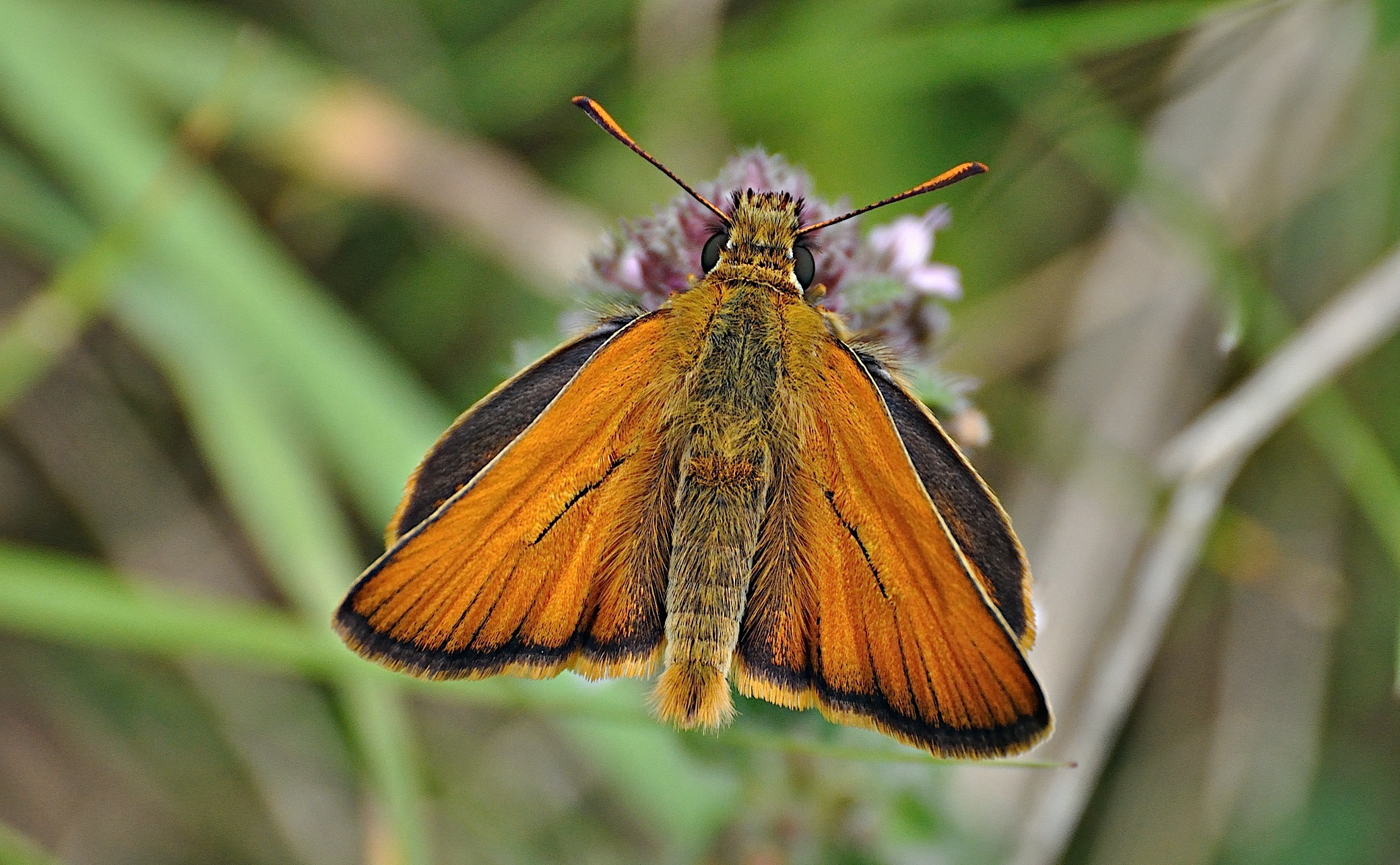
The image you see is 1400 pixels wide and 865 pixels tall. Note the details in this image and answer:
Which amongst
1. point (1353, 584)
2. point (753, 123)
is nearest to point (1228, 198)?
point (1353, 584)

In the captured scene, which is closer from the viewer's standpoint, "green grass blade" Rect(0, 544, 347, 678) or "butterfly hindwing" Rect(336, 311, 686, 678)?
"butterfly hindwing" Rect(336, 311, 686, 678)

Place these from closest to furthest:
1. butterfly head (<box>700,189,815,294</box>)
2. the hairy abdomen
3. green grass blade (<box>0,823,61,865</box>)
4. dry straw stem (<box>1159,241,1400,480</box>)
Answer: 1. the hairy abdomen
2. butterfly head (<box>700,189,815,294</box>)
3. green grass blade (<box>0,823,61,865</box>)
4. dry straw stem (<box>1159,241,1400,480</box>)

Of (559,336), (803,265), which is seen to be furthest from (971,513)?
(559,336)

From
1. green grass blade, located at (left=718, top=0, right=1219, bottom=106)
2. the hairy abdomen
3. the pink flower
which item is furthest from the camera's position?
green grass blade, located at (left=718, top=0, right=1219, bottom=106)

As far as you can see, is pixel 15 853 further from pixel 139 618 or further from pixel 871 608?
pixel 871 608

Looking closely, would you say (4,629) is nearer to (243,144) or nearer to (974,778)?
(243,144)

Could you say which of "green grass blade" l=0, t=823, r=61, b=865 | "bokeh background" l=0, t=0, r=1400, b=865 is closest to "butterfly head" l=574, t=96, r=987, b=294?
"bokeh background" l=0, t=0, r=1400, b=865

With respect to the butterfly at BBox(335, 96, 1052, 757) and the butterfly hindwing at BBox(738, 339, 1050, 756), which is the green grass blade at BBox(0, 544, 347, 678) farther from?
the butterfly hindwing at BBox(738, 339, 1050, 756)
